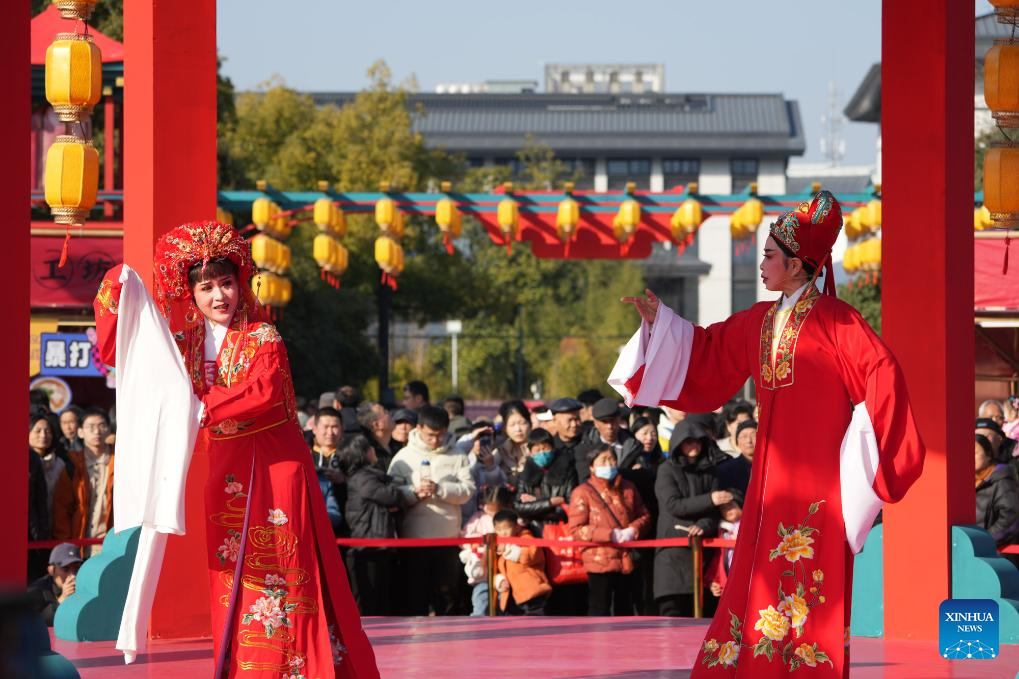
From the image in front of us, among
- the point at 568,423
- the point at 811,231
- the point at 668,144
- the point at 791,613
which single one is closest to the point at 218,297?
the point at 811,231

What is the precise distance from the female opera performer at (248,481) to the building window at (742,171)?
142 feet

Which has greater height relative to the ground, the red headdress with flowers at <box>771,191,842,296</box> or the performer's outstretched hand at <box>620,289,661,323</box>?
the red headdress with flowers at <box>771,191,842,296</box>

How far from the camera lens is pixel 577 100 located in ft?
159

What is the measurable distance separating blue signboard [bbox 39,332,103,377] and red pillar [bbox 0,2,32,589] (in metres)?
9.93

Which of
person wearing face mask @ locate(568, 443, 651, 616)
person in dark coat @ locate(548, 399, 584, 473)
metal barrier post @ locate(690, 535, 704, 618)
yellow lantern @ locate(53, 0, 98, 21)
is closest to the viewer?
yellow lantern @ locate(53, 0, 98, 21)

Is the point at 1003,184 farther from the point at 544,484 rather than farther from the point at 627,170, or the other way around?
the point at 627,170

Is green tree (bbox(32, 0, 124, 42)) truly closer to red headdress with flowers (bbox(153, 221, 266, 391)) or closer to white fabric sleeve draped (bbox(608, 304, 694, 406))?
red headdress with flowers (bbox(153, 221, 266, 391))

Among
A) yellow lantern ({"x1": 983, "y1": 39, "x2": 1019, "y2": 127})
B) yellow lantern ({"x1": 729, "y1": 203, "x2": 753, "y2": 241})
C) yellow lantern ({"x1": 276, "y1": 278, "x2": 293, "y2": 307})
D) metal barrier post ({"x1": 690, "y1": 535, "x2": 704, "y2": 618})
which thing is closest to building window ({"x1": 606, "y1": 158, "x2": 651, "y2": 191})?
yellow lantern ({"x1": 729, "y1": 203, "x2": 753, "y2": 241})

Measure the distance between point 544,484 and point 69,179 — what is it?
3.14m

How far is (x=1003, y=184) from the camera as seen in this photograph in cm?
615

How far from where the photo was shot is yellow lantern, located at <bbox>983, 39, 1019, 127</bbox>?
6.11 meters

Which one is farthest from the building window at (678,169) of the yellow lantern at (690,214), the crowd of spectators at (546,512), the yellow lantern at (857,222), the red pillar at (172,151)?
the red pillar at (172,151)

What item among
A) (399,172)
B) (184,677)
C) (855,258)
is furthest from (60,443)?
(399,172)

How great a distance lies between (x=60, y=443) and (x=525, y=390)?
21333mm
